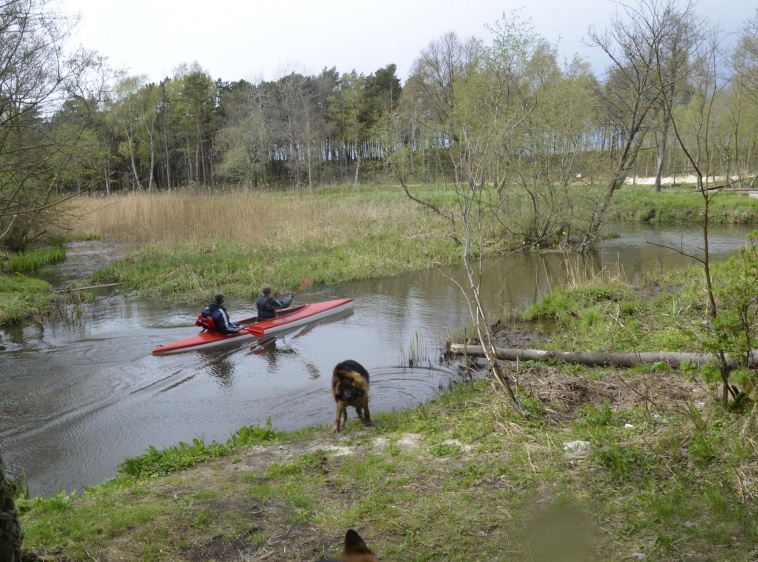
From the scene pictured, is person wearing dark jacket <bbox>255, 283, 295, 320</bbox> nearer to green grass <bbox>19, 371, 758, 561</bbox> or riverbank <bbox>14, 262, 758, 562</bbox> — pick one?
riverbank <bbox>14, 262, 758, 562</bbox>

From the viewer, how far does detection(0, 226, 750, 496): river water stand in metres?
7.47

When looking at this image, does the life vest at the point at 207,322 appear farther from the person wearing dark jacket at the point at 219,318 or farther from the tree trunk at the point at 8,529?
the tree trunk at the point at 8,529

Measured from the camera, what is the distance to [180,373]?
1008 cm

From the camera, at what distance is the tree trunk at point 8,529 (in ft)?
9.70

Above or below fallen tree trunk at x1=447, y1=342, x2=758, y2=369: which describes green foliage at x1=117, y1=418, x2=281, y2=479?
below

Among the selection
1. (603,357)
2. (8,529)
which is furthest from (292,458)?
(603,357)

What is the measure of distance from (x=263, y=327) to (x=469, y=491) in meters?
8.39

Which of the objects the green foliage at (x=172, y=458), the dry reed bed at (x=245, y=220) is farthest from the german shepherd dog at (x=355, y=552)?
the dry reed bed at (x=245, y=220)

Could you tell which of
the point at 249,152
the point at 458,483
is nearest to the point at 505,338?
the point at 458,483

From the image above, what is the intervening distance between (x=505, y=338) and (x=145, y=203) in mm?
17159

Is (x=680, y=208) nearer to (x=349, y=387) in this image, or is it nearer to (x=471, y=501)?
(x=349, y=387)

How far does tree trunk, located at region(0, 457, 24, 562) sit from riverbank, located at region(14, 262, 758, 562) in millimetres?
460

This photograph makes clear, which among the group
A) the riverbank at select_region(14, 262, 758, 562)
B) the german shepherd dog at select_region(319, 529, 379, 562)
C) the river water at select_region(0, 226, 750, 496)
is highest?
the german shepherd dog at select_region(319, 529, 379, 562)

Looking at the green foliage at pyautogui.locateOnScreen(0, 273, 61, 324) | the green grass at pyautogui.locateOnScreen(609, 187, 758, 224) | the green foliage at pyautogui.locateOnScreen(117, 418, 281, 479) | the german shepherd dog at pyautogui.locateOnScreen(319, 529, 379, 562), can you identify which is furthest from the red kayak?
the green grass at pyautogui.locateOnScreen(609, 187, 758, 224)
